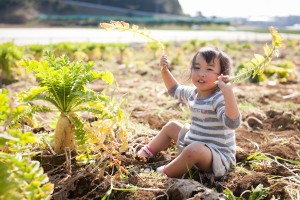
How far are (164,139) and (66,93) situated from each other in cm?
91

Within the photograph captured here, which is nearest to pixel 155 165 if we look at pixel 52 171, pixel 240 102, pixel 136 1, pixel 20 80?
pixel 52 171

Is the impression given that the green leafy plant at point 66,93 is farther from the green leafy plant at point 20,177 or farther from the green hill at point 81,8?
the green hill at point 81,8

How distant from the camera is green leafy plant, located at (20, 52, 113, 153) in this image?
286 centimetres

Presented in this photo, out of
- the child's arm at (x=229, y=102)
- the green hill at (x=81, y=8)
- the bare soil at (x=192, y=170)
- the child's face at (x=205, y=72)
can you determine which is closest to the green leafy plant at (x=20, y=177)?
the bare soil at (x=192, y=170)

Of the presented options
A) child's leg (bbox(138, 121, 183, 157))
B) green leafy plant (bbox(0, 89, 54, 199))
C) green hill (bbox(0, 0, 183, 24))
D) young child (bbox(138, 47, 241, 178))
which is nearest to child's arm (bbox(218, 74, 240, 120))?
young child (bbox(138, 47, 241, 178))

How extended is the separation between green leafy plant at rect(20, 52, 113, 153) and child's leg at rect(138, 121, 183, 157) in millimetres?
595

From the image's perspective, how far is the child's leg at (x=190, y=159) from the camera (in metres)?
2.87

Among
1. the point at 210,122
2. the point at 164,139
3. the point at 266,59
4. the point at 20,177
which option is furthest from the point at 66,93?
the point at 266,59

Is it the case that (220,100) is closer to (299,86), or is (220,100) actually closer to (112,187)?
(112,187)

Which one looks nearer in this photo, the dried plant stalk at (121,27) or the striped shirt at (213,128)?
the dried plant stalk at (121,27)

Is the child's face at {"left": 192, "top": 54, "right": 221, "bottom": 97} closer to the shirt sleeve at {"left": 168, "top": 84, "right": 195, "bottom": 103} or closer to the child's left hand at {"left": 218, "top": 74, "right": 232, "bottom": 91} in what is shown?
the child's left hand at {"left": 218, "top": 74, "right": 232, "bottom": 91}

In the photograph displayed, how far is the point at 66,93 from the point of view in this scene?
2941 mm

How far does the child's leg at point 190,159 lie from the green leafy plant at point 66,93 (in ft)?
1.87

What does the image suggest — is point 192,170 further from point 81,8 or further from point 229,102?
point 81,8
